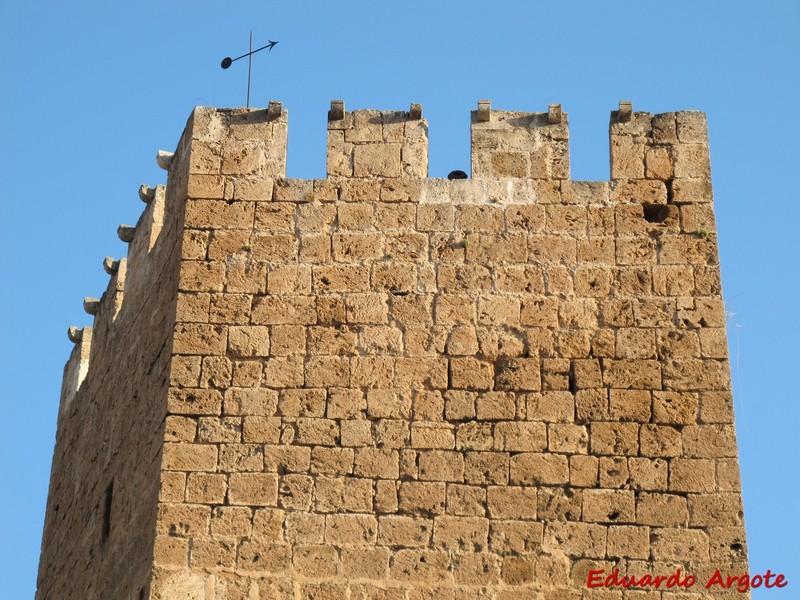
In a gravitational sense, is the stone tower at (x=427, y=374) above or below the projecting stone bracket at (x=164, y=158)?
below

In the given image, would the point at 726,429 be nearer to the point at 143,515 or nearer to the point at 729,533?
the point at 729,533

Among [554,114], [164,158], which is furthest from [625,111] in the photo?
[164,158]

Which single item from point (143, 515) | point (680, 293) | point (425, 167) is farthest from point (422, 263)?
point (143, 515)

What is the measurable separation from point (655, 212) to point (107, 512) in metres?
4.26

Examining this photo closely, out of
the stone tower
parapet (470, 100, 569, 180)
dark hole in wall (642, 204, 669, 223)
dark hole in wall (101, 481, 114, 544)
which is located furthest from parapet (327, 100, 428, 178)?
dark hole in wall (101, 481, 114, 544)

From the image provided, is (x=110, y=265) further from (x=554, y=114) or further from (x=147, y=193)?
(x=554, y=114)

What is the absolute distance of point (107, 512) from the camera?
40.1 feet

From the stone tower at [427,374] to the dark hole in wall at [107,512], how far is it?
0.63 feet

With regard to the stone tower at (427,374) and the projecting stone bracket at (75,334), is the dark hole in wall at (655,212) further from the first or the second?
the projecting stone bracket at (75,334)

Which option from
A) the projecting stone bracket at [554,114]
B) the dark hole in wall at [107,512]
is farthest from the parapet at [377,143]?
the dark hole in wall at [107,512]

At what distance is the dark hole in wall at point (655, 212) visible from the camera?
1122 centimetres

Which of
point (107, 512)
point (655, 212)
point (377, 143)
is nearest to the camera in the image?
point (655, 212)

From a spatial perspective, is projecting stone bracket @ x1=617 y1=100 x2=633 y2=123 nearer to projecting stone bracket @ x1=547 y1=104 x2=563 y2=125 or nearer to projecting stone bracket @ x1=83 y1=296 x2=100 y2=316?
projecting stone bracket @ x1=547 y1=104 x2=563 y2=125

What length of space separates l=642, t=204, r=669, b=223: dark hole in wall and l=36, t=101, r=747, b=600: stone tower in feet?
0.05
